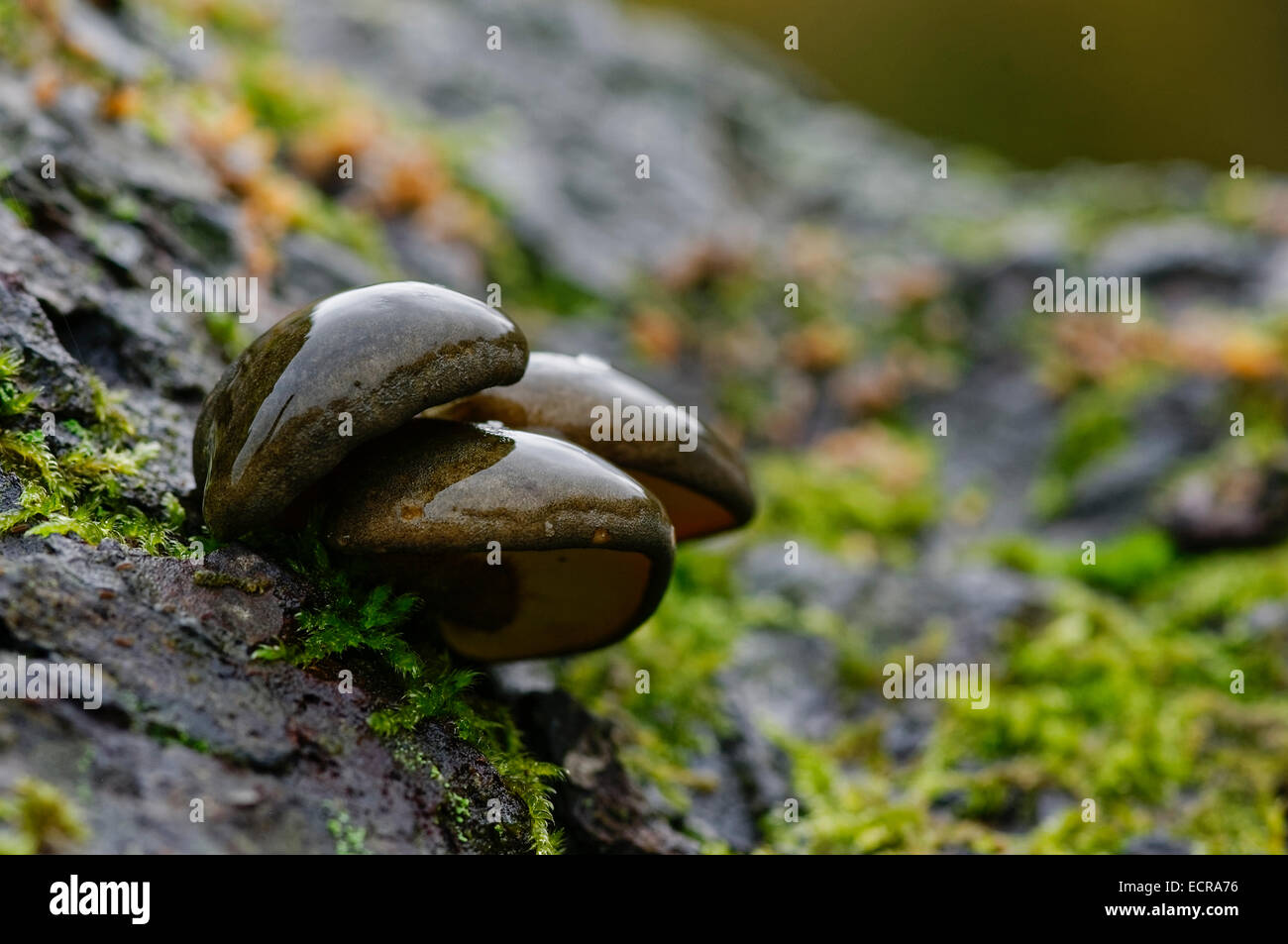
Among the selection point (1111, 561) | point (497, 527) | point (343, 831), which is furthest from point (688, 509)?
point (1111, 561)

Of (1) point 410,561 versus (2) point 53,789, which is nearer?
(2) point 53,789

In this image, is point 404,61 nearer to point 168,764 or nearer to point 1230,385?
point 1230,385

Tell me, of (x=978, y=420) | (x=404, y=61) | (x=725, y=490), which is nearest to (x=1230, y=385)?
(x=978, y=420)

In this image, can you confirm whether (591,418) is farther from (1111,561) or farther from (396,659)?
(1111,561)

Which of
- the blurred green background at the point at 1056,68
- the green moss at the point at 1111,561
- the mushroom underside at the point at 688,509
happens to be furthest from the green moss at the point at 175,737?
the blurred green background at the point at 1056,68

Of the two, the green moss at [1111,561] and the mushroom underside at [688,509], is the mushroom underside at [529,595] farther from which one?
the green moss at [1111,561]

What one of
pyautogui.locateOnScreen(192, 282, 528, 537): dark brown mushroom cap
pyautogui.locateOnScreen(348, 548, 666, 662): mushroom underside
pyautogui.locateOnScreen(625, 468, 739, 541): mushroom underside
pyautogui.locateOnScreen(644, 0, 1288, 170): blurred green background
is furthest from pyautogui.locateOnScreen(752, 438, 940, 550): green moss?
pyautogui.locateOnScreen(644, 0, 1288, 170): blurred green background

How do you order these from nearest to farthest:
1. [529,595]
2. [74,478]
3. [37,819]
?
[37,819]
[74,478]
[529,595]
